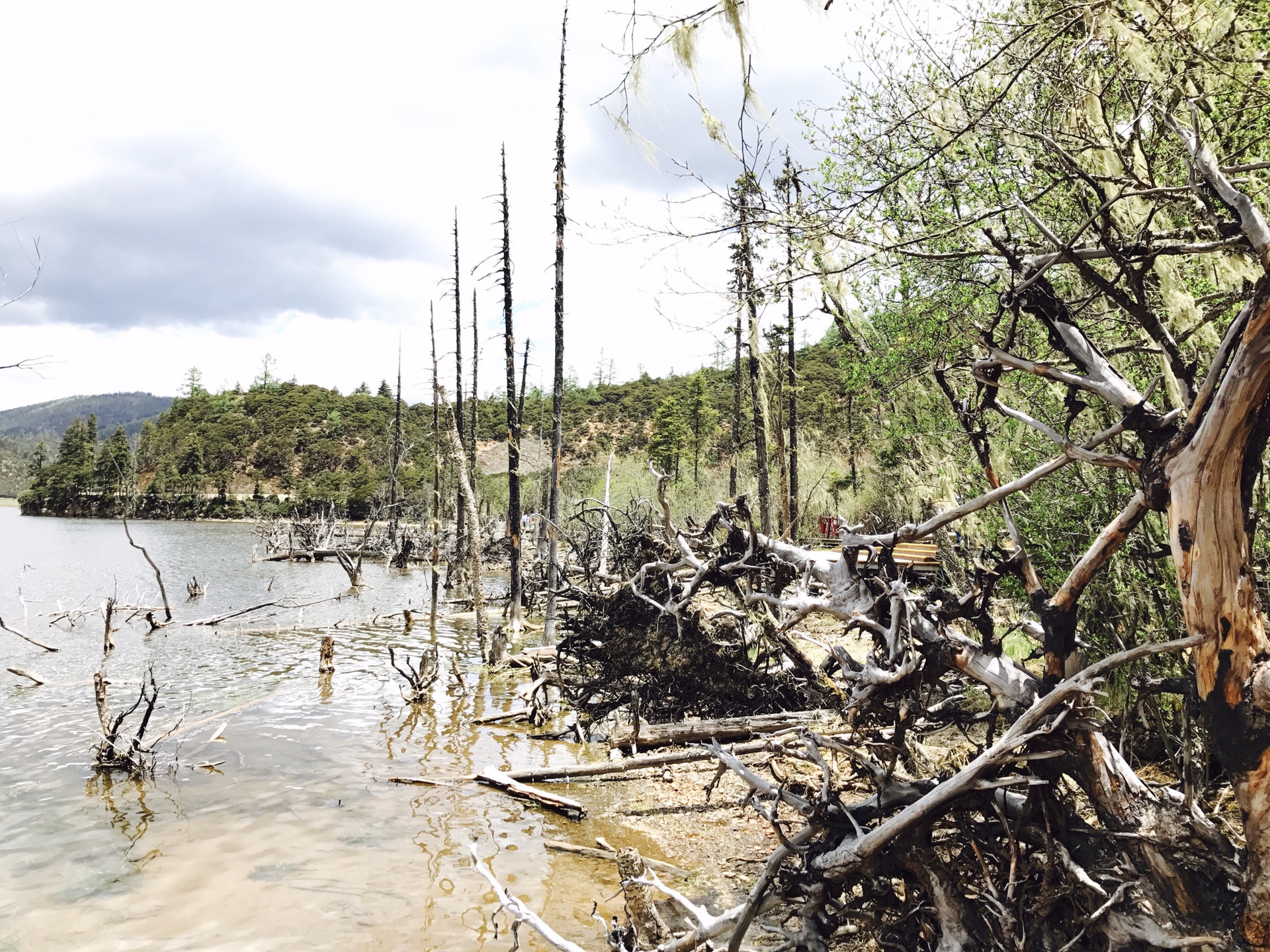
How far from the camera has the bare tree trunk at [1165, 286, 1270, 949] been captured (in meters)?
2.75

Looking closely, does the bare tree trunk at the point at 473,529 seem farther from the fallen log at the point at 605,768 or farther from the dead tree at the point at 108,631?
the dead tree at the point at 108,631

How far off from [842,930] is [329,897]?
4127 millimetres

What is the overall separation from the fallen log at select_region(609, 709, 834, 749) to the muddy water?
87 centimetres

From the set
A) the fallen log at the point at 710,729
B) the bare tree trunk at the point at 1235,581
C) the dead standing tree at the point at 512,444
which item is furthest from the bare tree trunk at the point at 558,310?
the bare tree trunk at the point at 1235,581

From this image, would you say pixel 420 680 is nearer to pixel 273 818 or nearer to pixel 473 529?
pixel 473 529

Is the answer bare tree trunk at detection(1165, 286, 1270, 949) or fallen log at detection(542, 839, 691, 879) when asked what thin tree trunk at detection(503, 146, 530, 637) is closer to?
fallen log at detection(542, 839, 691, 879)

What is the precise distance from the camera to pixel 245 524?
68.7 meters

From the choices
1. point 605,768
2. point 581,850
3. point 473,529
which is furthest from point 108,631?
point 581,850

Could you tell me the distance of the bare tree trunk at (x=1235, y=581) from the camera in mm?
2752

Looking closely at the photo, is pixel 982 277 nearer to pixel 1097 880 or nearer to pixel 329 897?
pixel 1097 880

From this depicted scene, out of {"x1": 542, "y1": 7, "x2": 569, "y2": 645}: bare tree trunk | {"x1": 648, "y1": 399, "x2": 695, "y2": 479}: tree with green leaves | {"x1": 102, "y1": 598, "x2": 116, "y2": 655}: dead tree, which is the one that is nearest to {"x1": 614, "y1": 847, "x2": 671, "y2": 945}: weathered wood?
{"x1": 542, "y1": 7, "x2": 569, "y2": 645}: bare tree trunk

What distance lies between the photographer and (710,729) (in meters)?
9.00

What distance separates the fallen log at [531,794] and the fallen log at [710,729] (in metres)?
1.32

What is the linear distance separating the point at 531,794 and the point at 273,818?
8.71 feet
